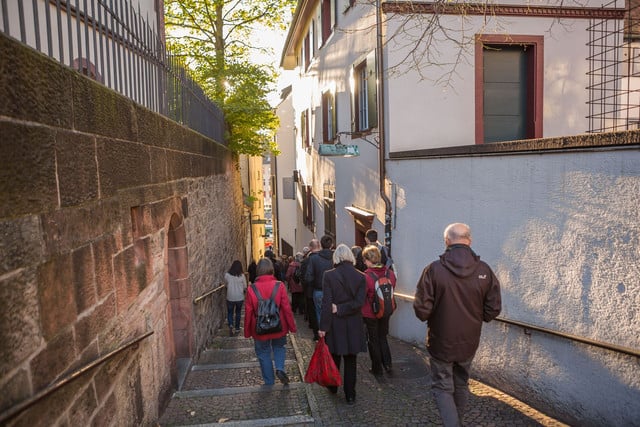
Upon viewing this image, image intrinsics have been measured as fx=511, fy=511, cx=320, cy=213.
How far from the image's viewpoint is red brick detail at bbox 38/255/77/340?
2.32m

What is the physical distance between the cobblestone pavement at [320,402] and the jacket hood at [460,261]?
5.17 ft

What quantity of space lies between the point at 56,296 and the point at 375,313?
3491 mm

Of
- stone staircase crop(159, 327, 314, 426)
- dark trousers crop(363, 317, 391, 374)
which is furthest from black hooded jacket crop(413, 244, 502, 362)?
dark trousers crop(363, 317, 391, 374)

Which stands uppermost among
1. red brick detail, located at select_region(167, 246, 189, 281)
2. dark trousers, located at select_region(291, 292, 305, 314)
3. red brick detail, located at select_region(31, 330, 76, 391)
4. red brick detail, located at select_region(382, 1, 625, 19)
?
red brick detail, located at select_region(382, 1, 625, 19)

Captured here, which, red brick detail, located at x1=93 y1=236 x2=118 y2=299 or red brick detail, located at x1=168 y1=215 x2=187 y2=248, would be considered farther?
red brick detail, located at x1=168 y1=215 x2=187 y2=248

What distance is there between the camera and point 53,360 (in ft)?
7.84

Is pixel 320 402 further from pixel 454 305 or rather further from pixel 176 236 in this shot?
pixel 176 236

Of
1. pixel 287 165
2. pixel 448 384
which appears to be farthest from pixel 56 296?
pixel 287 165

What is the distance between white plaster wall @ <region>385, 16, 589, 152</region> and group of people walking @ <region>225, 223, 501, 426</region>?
2548mm

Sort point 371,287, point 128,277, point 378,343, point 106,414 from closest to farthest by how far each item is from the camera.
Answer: point 106,414
point 128,277
point 371,287
point 378,343

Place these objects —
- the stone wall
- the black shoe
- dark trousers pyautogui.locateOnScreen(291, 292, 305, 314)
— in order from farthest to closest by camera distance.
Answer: dark trousers pyautogui.locateOnScreen(291, 292, 305, 314)
the black shoe
the stone wall

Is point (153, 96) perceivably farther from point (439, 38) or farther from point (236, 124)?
point (236, 124)

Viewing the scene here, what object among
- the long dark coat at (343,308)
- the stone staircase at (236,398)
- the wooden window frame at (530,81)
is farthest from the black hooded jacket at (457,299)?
the wooden window frame at (530,81)

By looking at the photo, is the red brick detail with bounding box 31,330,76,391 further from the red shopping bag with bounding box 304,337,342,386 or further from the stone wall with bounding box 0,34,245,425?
the red shopping bag with bounding box 304,337,342,386
